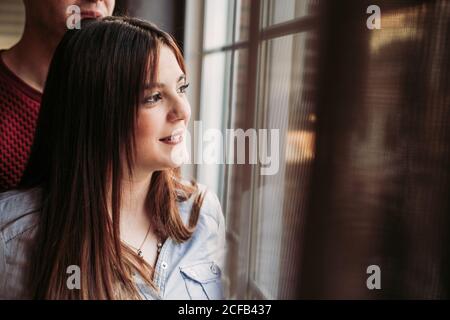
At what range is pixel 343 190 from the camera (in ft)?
3.34

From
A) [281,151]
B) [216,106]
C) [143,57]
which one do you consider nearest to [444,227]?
[281,151]

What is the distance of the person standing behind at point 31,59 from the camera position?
92cm

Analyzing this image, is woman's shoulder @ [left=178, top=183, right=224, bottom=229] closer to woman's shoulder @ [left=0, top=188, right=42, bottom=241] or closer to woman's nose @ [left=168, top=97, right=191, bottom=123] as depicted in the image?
woman's nose @ [left=168, top=97, right=191, bottom=123]

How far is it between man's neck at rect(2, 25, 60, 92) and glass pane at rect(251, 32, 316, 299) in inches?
15.8

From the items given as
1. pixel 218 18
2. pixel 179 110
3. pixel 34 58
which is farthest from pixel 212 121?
pixel 34 58

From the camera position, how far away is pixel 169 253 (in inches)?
38.8

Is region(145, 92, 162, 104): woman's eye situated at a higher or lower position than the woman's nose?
higher

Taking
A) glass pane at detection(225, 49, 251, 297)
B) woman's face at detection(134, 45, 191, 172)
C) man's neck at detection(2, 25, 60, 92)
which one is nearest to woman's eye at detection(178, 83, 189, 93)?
woman's face at detection(134, 45, 191, 172)

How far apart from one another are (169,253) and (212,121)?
267mm

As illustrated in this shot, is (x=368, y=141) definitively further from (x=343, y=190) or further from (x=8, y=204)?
(x=8, y=204)

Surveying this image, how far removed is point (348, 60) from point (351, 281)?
44 centimetres

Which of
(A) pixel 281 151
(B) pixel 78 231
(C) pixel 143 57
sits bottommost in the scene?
(B) pixel 78 231

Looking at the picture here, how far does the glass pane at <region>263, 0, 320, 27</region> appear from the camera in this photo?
3.24ft
